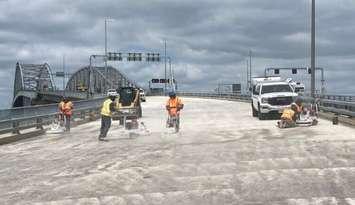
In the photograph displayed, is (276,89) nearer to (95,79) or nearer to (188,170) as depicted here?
(188,170)

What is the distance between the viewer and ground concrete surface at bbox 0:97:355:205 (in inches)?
507

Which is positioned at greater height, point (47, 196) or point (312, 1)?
point (312, 1)

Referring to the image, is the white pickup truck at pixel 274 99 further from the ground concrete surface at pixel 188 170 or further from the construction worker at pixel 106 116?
the construction worker at pixel 106 116

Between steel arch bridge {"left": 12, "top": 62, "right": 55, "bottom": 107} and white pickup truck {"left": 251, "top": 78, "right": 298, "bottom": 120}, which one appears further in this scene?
steel arch bridge {"left": 12, "top": 62, "right": 55, "bottom": 107}

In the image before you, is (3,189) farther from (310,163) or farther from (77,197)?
(310,163)

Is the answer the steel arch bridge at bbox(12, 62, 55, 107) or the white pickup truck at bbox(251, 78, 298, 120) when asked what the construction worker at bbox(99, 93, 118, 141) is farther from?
the steel arch bridge at bbox(12, 62, 55, 107)

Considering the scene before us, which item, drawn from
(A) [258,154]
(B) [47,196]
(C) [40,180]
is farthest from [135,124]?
(B) [47,196]

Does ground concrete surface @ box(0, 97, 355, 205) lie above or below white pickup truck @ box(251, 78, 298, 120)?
below

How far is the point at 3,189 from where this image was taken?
48.1ft

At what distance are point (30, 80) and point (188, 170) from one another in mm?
172172

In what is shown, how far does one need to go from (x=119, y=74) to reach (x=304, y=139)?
136883 millimetres

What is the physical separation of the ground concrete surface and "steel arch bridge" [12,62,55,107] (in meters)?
139

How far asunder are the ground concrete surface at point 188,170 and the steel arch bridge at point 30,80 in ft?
455

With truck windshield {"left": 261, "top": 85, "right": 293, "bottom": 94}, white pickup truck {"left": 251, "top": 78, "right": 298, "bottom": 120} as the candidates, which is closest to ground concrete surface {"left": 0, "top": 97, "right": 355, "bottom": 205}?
white pickup truck {"left": 251, "top": 78, "right": 298, "bottom": 120}
